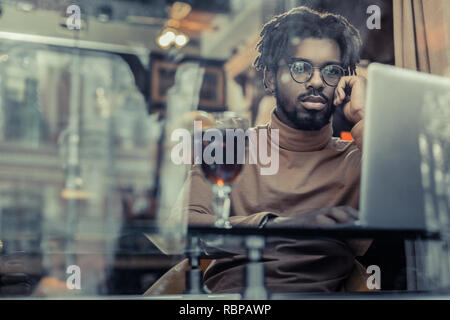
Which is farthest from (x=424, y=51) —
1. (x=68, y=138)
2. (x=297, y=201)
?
(x=68, y=138)

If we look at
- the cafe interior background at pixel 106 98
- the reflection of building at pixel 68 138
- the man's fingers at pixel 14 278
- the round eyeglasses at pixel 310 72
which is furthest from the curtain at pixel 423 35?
the reflection of building at pixel 68 138

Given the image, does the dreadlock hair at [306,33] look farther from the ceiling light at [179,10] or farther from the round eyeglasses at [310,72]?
the ceiling light at [179,10]

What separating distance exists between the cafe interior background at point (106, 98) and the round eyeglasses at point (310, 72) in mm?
344

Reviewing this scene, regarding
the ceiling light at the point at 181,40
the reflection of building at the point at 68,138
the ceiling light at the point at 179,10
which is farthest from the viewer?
the reflection of building at the point at 68,138

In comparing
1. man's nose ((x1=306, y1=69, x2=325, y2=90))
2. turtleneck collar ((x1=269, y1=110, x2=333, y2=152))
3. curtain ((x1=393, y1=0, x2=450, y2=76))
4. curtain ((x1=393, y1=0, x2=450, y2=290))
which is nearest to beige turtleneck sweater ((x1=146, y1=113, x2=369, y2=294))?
turtleneck collar ((x1=269, y1=110, x2=333, y2=152))

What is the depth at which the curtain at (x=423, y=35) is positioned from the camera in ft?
4.41

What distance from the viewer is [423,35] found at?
1.38m

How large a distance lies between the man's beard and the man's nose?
0.06 ft

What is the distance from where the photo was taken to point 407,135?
2.48ft

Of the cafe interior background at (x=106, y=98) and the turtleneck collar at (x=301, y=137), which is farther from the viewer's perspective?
the cafe interior background at (x=106, y=98)

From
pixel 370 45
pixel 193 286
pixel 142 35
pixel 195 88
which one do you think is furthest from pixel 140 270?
pixel 142 35

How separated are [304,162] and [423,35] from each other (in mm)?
545

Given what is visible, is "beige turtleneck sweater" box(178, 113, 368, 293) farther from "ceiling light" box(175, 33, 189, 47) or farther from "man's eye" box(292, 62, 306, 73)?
"ceiling light" box(175, 33, 189, 47)

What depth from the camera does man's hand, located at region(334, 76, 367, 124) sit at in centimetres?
121
